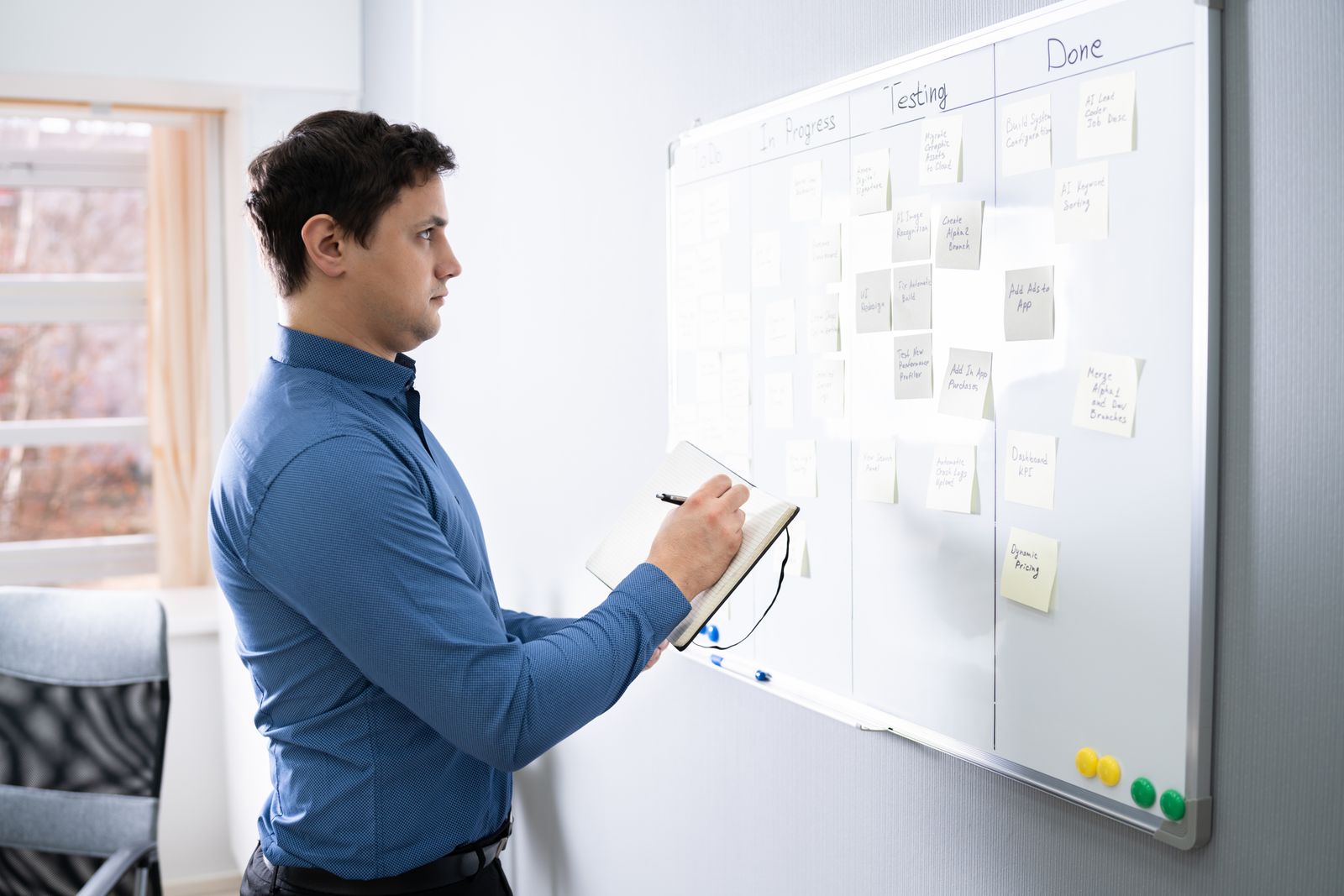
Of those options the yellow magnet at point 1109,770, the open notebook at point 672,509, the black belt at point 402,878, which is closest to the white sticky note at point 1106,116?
the open notebook at point 672,509

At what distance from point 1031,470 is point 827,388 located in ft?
1.15

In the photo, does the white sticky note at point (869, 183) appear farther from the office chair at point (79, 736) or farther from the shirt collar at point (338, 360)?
the office chair at point (79, 736)

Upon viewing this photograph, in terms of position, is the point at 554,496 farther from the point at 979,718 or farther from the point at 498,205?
the point at 979,718

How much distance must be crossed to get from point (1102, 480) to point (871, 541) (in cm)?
35

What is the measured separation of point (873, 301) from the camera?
1347 mm

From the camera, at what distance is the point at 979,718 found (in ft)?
4.02

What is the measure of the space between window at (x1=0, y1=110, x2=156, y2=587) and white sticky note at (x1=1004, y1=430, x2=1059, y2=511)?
3319 millimetres

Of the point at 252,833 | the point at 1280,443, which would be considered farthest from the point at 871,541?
the point at 252,833


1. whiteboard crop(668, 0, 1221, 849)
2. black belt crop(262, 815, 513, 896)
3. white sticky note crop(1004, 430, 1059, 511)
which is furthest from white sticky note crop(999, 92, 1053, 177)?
black belt crop(262, 815, 513, 896)

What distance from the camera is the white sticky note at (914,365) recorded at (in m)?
1.27

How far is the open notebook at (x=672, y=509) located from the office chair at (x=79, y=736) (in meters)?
1.22

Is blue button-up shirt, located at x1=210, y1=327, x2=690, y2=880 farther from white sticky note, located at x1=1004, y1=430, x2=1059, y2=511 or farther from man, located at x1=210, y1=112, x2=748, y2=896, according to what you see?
white sticky note, located at x1=1004, y1=430, x2=1059, y2=511

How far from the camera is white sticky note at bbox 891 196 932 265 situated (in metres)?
1.26

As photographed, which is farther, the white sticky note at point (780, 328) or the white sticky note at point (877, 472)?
the white sticky note at point (780, 328)
